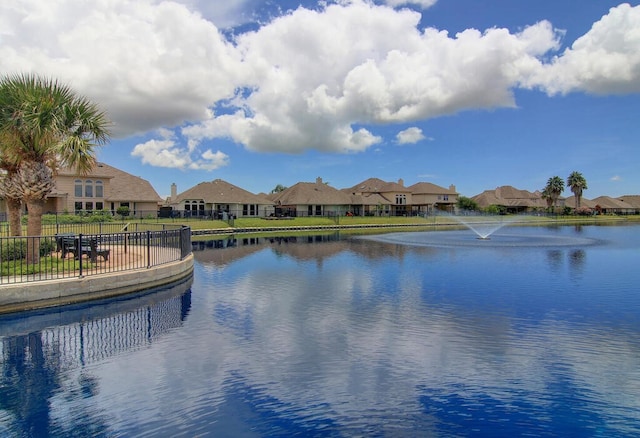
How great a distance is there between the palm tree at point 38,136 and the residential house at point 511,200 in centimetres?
9541

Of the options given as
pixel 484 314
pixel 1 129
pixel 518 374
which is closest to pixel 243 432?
pixel 518 374

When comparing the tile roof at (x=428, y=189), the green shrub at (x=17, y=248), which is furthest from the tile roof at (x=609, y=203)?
the green shrub at (x=17, y=248)

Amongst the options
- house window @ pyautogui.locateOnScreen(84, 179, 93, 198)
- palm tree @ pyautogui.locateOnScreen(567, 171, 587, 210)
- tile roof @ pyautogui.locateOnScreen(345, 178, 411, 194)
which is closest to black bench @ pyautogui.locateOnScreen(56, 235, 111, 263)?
house window @ pyautogui.locateOnScreen(84, 179, 93, 198)

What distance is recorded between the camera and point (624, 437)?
20.8 feet

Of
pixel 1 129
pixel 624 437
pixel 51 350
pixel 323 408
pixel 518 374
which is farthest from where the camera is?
pixel 1 129

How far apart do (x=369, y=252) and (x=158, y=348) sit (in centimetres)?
2119

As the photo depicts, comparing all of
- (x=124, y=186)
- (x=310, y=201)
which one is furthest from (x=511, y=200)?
(x=124, y=186)

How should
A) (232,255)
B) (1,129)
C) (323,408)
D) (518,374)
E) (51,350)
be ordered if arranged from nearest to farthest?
(323,408), (518,374), (51,350), (1,129), (232,255)

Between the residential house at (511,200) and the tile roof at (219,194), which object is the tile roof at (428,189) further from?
the tile roof at (219,194)

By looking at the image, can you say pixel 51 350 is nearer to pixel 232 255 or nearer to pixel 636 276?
pixel 232 255

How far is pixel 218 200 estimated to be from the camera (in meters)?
61.3

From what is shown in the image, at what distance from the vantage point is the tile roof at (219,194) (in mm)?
61500

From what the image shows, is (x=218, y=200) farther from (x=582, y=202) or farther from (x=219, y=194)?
(x=582, y=202)

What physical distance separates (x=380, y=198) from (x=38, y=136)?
231 feet
